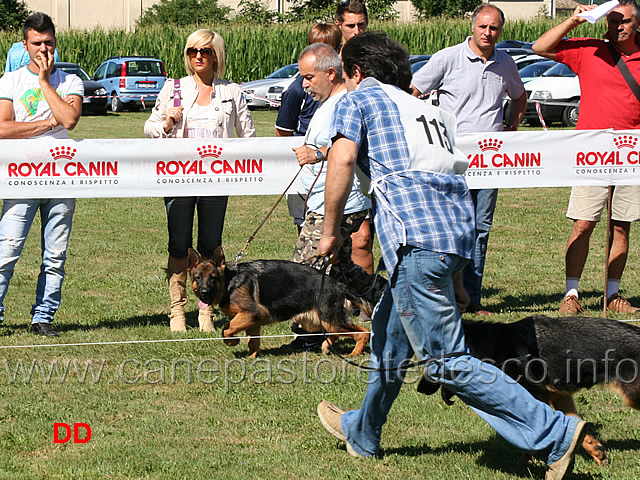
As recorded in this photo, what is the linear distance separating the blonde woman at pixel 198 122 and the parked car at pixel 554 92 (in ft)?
53.1

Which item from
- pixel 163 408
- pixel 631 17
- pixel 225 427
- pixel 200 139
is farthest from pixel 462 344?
pixel 631 17

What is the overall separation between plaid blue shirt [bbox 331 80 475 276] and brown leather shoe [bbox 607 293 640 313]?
3.78m

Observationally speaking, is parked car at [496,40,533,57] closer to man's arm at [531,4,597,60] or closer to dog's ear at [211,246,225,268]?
man's arm at [531,4,597,60]

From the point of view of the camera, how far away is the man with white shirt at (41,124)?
587cm

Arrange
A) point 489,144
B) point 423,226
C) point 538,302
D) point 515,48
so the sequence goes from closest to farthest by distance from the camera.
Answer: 1. point 423,226
2. point 489,144
3. point 538,302
4. point 515,48

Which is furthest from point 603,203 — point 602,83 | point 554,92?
point 554,92

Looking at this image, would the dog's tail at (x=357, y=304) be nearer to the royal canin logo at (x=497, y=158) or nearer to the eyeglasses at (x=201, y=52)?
the royal canin logo at (x=497, y=158)

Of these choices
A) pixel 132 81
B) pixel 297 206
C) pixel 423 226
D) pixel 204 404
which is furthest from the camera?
pixel 132 81

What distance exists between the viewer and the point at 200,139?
6.26 metres

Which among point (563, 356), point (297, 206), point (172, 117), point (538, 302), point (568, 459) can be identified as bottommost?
point (538, 302)

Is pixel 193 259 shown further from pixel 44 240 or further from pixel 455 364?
pixel 455 364

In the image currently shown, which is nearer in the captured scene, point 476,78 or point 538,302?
point 476,78

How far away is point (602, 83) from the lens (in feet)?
21.6

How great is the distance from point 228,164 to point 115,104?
2462cm
